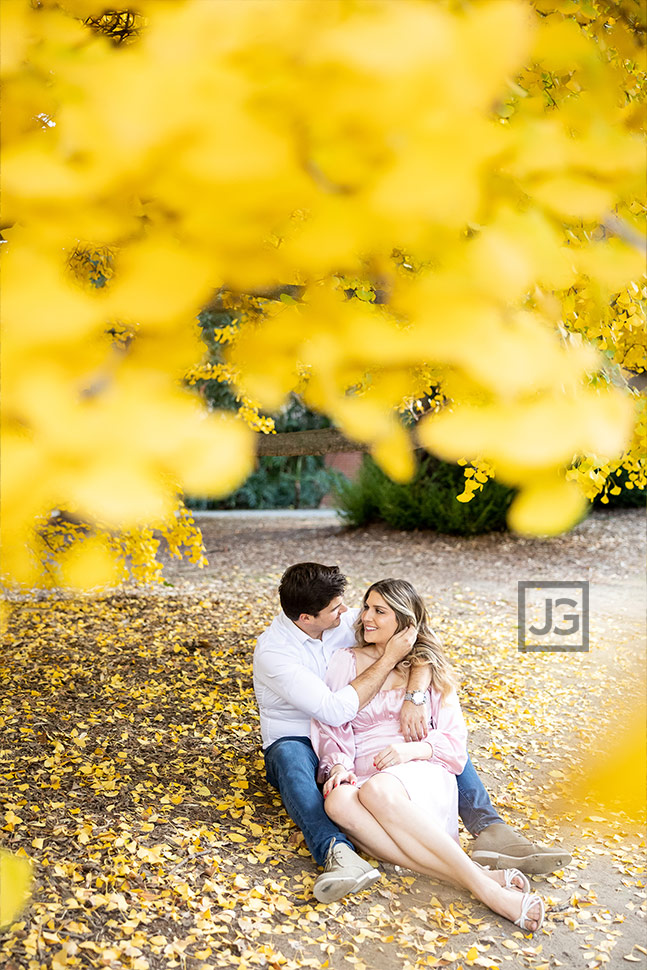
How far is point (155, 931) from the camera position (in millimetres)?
2527

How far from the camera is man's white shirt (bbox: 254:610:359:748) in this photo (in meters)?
3.14

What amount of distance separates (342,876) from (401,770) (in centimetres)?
44

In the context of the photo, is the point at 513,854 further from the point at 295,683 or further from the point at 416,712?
the point at 295,683

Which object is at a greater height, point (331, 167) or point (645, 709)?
point (331, 167)

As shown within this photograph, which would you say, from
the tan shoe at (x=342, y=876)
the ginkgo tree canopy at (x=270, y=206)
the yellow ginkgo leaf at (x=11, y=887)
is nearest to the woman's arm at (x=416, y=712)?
the tan shoe at (x=342, y=876)

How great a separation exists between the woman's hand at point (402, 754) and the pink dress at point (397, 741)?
23 millimetres

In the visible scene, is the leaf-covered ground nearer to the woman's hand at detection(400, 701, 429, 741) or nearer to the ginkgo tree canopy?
the woman's hand at detection(400, 701, 429, 741)

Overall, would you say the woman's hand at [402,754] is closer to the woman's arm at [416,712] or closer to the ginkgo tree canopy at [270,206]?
the woman's arm at [416,712]

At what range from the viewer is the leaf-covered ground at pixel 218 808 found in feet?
8.43

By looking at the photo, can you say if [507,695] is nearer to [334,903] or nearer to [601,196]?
[334,903]

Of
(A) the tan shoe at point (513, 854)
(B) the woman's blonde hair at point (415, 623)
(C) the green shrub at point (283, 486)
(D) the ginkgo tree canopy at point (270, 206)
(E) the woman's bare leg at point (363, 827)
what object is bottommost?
(A) the tan shoe at point (513, 854)

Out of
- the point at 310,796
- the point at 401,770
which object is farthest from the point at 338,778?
the point at 401,770

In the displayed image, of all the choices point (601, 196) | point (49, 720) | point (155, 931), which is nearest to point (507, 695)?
point (49, 720)

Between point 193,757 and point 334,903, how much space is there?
1.23 meters
